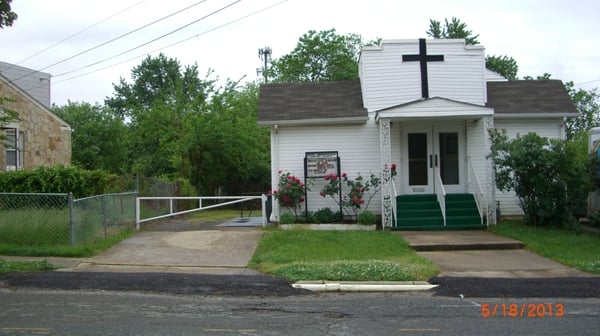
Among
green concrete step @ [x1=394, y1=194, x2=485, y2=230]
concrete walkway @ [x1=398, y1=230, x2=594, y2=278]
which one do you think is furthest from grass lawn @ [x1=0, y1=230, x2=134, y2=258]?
green concrete step @ [x1=394, y1=194, x2=485, y2=230]

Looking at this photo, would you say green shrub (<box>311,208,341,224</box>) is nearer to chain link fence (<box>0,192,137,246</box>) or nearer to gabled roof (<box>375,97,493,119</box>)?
gabled roof (<box>375,97,493,119</box>)

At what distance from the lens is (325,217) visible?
14.6 meters

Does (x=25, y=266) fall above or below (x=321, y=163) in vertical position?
below

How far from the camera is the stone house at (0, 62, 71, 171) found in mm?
19812

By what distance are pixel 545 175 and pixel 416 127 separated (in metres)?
3.99

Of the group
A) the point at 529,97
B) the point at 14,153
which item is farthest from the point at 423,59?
the point at 14,153

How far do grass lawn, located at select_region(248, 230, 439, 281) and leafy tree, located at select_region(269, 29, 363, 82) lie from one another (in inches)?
1057

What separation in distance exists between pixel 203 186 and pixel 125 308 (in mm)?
19532

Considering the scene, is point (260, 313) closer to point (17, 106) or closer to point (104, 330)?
point (104, 330)

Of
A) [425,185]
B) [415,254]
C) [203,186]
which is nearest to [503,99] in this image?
[425,185]

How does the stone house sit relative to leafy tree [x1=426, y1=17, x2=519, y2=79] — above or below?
below

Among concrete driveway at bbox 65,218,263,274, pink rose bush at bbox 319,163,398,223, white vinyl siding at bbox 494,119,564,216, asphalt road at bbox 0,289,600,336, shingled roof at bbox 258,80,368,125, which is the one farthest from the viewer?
white vinyl siding at bbox 494,119,564,216

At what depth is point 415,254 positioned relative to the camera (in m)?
10.8

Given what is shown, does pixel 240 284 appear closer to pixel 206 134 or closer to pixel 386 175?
pixel 386 175
